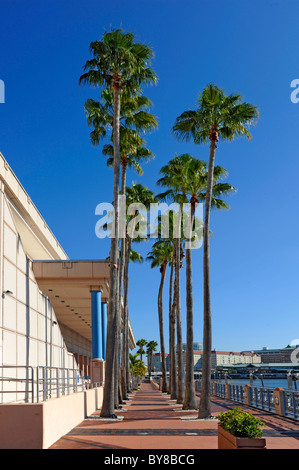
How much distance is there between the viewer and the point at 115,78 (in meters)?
21.9

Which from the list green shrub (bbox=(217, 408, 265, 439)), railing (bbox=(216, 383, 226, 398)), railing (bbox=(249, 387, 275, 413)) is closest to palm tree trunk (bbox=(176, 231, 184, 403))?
railing (bbox=(216, 383, 226, 398))

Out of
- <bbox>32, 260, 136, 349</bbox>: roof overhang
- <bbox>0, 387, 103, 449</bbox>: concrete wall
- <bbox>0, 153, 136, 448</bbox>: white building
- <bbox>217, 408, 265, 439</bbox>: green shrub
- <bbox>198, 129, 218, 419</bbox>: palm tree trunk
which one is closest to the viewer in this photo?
<bbox>217, 408, 265, 439</bbox>: green shrub

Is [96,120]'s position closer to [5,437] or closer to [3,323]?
[3,323]

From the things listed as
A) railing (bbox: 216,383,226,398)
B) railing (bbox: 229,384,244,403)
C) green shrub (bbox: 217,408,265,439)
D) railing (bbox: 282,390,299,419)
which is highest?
green shrub (bbox: 217,408,265,439)

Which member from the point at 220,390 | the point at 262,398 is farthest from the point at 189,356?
the point at 220,390

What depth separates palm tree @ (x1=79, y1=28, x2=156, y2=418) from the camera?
19969 millimetres

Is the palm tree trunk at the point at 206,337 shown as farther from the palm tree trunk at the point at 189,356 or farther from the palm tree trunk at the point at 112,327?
the palm tree trunk at the point at 189,356

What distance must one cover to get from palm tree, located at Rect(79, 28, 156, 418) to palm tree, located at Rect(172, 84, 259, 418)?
8.74ft

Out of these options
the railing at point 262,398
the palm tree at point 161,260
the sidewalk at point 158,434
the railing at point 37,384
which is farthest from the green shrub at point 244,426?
the palm tree at point 161,260

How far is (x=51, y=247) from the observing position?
105 feet

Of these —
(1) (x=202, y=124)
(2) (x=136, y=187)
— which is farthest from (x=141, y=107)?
(2) (x=136, y=187)

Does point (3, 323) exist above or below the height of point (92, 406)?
above

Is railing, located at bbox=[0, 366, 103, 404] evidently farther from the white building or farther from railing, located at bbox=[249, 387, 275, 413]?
railing, located at bbox=[249, 387, 275, 413]

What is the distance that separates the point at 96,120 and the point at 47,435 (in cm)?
1567
